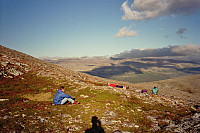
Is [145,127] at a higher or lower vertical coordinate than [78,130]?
lower

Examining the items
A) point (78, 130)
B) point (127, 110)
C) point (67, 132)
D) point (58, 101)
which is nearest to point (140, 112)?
point (127, 110)

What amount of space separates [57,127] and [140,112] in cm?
1244

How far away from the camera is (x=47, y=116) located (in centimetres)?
1380

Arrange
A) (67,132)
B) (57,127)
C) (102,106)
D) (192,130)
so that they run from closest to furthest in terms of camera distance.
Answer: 1. (192,130)
2. (67,132)
3. (57,127)
4. (102,106)

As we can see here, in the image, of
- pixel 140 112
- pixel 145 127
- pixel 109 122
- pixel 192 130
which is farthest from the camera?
pixel 140 112

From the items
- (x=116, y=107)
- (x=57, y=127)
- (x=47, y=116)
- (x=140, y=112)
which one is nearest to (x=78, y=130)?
(x=57, y=127)

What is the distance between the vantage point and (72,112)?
51.7 ft

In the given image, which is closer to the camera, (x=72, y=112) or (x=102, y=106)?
(x=72, y=112)

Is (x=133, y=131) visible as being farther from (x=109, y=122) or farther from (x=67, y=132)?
(x=67, y=132)

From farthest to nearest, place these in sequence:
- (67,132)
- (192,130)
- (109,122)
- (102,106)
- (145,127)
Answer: (102,106)
(109,122)
(145,127)
(67,132)
(192,130)

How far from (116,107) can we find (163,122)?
7056 millimetres

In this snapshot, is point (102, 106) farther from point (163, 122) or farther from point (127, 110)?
point (163, 122)

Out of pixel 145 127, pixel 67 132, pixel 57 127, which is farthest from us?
pixel 145 127

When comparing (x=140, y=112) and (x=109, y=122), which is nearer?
(x=109, y=122)
